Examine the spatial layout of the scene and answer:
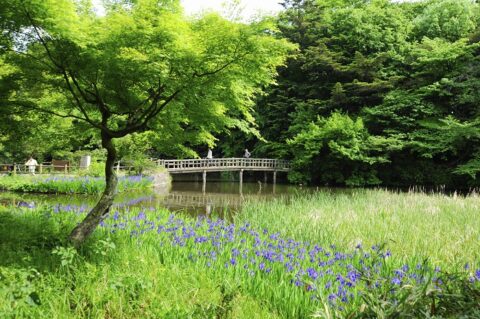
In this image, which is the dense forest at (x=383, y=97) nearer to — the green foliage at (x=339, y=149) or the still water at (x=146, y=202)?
the green foliage at (x=339, y=149)

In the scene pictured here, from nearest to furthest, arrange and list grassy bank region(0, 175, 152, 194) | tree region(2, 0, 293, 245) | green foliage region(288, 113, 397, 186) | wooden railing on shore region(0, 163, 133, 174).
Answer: tree region(2, 0, 293, 245) → grassy bank region(0, 175, 152, 194) → wooden railing on shore region(0, 163, 133, 174) → green foliage region(288, 113, 397, 186)

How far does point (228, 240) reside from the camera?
5000mm

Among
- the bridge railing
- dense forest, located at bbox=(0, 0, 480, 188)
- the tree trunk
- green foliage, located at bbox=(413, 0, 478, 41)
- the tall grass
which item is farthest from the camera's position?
the bridge railing

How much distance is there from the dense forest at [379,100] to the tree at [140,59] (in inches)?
484

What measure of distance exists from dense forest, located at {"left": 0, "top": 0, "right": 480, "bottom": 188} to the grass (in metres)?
12.2

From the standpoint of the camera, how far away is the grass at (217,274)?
81.7 inches

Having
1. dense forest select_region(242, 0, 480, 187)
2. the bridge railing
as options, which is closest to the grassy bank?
dense forest select_region(242, 0, 480, 187)

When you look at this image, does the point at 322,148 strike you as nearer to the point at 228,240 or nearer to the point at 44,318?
the point at 228,240

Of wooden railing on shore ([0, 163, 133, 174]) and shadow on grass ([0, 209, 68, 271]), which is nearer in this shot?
shadow on grass ([0, 209, 68, 271])

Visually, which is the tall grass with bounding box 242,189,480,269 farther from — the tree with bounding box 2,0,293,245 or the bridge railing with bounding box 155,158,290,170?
the bridge railing with bounding box 155,158,290,170

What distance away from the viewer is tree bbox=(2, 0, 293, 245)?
143 inches

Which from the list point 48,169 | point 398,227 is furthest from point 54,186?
point 398,227

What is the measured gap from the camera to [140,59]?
354 centimetres

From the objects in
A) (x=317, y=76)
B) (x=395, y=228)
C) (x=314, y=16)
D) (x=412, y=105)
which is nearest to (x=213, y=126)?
(x=395, y=228)
